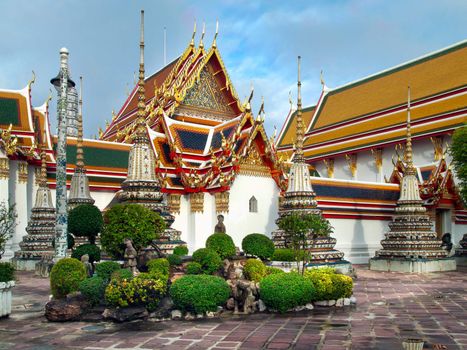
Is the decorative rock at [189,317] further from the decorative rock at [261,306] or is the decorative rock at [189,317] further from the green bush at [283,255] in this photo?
the green bush at [283,255]

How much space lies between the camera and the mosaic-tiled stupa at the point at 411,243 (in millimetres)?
18370

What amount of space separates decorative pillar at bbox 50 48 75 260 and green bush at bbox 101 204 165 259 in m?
1.36

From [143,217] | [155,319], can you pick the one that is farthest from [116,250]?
[155,319]

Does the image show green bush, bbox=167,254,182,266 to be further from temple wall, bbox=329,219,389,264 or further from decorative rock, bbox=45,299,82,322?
temple wall, bbox=329,219,389,264

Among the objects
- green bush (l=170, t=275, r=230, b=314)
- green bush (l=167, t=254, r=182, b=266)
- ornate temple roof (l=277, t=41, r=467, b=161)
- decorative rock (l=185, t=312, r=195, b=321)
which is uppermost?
ornate temple roof (l=277, t=41, r=467, b=161)

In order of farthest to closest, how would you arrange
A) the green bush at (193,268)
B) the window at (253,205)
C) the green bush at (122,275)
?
1. the window at (253,205)
2. the green bush at (193,268)
3. the green bush at (122,275)

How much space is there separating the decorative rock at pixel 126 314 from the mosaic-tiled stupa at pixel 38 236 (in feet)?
A: 38.9

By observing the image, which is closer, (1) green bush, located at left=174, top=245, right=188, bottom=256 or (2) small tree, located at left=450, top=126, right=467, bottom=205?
(1) green bush, located at left=174, top=245, right=188, bottom=256

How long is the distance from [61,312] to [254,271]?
4.00 m

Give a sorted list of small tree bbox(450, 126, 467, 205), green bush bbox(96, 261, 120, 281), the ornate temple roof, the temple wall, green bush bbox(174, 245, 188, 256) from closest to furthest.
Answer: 1. green bush bbox(96, 261, 120, 281)
2. green bush bbox(174, 245, 188, 256)
3. small tree bbox(450, 126, 467, 205)
4. the temple wall
5. the ornate temple roof

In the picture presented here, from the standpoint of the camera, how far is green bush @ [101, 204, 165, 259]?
10.2m

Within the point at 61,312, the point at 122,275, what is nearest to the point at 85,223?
the point at 122,275

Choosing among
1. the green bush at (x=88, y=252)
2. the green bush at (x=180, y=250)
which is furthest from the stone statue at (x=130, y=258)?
the green bush at (x=180, y=250)

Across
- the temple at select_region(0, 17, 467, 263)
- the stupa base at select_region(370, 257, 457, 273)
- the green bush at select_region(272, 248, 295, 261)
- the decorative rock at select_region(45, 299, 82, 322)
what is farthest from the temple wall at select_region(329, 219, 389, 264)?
the decorative rock at select_region(45, 299, 82, 322)
